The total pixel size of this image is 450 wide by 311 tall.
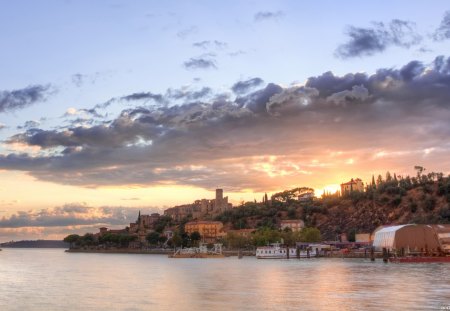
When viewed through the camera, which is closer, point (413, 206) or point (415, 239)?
point (415, 239)

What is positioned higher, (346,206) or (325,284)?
(346,206)

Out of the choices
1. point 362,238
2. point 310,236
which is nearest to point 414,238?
point 362,238

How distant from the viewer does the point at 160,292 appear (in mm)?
49625

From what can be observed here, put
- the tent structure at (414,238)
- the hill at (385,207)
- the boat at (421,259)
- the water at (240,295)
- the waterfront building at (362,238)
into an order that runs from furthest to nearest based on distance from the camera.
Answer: the hill at (385,207)
the waterfront building at (362,238)
the tent structure at (414,238)
the boat at (421,259)
the water at (240,295)

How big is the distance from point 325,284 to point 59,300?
23.6 metres

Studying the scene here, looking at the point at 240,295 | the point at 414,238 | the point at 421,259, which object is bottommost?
the point at 240,295

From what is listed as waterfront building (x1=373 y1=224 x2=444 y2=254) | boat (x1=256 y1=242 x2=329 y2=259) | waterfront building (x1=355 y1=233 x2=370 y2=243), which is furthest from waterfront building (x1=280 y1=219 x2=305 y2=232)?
waterfront building (x1=373 y1=224 x2=444 y2=254)

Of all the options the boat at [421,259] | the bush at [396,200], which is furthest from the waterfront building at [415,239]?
the bush at [396,200]

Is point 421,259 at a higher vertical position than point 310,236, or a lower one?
lower

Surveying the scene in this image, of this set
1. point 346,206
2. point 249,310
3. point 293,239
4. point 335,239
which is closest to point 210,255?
point 293,239

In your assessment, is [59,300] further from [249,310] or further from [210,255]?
[210,255]

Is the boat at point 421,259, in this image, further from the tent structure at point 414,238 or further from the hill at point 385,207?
the hill at point 385,207

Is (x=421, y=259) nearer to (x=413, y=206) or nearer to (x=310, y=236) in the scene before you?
(x=310, y=236)

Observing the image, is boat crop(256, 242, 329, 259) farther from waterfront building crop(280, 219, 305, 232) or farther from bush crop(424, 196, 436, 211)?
waterfront building crop(280, 219, 305, 232)
